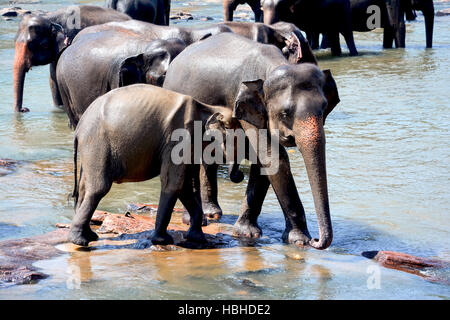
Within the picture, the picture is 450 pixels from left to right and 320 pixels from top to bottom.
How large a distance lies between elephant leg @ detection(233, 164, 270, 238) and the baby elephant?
1.93 ft

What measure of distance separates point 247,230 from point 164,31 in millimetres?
3307

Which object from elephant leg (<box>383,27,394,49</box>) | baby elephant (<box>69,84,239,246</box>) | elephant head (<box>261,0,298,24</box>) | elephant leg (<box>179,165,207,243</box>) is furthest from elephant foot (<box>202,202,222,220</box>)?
elephant leg (<box>383,27,394,49</box>)

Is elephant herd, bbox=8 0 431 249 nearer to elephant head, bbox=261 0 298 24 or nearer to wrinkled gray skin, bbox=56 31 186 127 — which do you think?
wrinkled gray skin, bbox=56 31 186 127

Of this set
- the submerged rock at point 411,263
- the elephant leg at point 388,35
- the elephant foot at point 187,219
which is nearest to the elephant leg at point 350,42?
the elephant leg at point 388,35

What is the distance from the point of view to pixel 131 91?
5848mm

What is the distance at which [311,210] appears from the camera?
679 centimetres

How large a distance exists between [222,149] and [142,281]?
150 cm

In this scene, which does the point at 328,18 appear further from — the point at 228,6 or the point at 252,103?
the point at 252,103

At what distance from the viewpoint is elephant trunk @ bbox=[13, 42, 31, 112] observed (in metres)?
11.5

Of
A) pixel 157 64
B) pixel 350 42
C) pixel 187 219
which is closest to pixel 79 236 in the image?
pixel 187 219

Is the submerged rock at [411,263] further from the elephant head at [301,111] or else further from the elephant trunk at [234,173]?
the elephant trunk at [234,173]

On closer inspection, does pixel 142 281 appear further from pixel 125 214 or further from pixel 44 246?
pixel 125 214

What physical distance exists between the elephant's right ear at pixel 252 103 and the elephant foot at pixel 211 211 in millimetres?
1109
